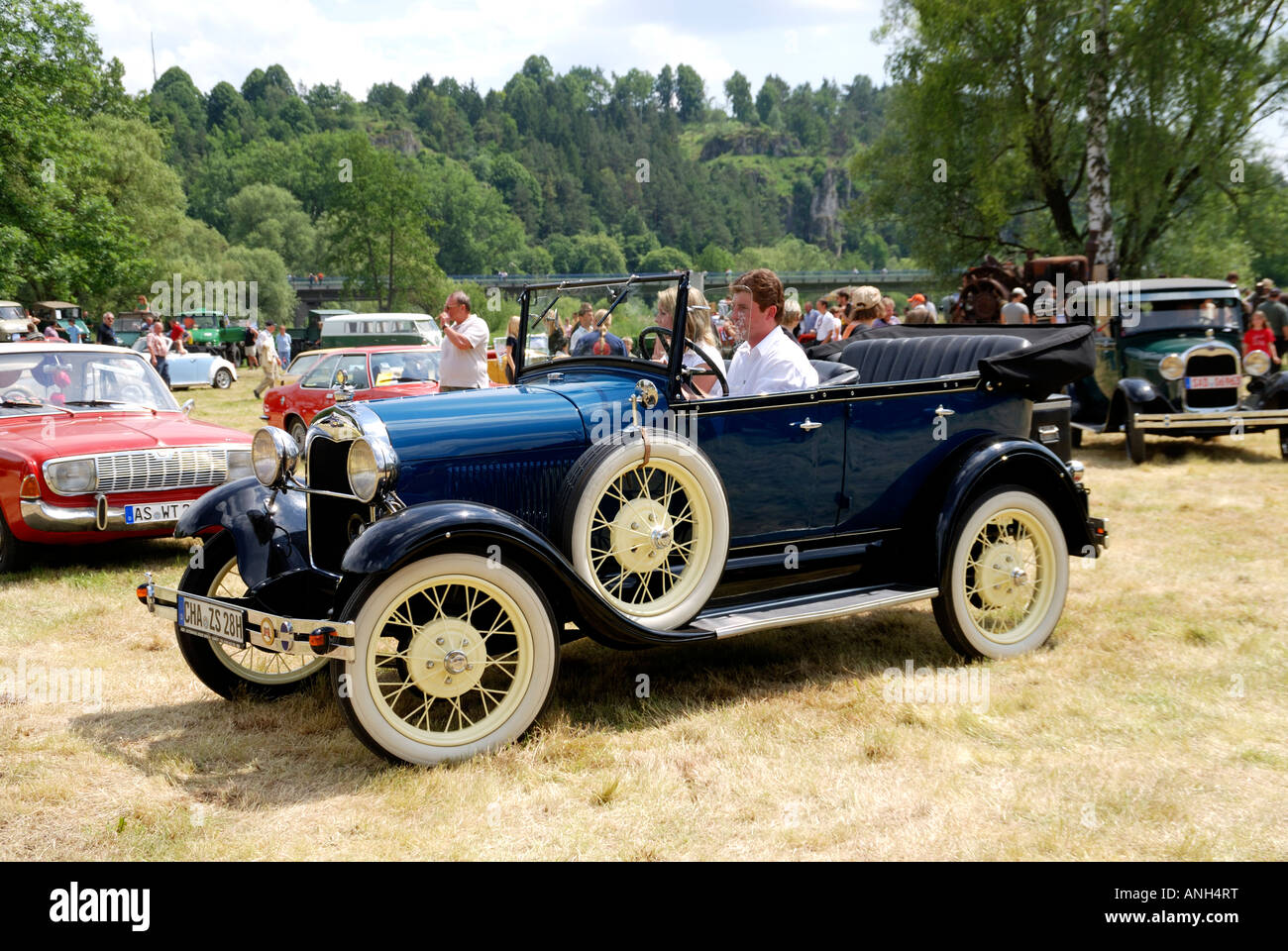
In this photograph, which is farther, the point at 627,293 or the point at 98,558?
the point at 98,558

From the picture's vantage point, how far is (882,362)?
21.0ft

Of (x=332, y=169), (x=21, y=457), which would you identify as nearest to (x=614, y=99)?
(x=332, y=169)

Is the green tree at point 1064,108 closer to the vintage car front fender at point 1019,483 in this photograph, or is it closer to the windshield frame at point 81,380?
the vintage car front fender at point 1019,483

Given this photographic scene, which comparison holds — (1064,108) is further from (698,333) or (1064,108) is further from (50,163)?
(50,163)

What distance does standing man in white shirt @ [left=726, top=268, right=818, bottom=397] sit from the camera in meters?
5.13

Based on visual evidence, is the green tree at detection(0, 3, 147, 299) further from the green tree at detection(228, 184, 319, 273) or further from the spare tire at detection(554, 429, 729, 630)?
the green tree at detection(228, 184, 319, 273)

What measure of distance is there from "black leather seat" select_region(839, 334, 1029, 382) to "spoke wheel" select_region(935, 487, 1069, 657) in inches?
32.4

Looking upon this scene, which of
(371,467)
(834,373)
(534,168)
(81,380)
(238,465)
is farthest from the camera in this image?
(534,168)

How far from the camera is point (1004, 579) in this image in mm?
5504

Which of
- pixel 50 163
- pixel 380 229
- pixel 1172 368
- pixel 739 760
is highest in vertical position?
pixel 380 229

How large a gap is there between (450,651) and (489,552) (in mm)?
399

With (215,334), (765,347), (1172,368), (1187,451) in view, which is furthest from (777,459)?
(215,334)

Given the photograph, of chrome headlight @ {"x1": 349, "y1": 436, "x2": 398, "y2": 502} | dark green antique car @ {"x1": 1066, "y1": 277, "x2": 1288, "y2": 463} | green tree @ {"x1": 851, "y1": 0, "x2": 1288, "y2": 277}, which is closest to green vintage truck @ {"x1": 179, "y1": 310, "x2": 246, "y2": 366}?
green tree @ {"x1": 851, "y1": 0, "x2": 1288, "y2": 277}
